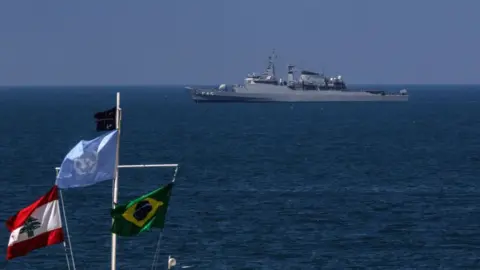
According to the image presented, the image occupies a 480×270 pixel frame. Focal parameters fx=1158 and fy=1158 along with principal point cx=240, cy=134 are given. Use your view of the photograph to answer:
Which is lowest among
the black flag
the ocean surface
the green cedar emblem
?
the ocean surface

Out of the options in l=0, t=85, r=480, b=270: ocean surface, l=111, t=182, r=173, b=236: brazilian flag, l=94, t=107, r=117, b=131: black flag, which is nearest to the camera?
l=111, t=182, r=173, b=236: brazilian flag

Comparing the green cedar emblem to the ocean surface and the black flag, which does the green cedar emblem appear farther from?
the ocean surface

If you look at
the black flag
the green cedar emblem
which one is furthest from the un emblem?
the green cedar emblem

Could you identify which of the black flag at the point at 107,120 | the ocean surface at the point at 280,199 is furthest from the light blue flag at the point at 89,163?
the ocean surface at the point at 280,199

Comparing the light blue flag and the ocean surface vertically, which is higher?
the light blue flag

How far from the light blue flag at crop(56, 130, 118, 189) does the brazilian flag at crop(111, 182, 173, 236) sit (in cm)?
98

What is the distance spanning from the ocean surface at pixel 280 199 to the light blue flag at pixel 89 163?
63.7 ft

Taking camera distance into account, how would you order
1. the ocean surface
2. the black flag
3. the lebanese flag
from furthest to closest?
the ocean surface, the black flag, the lebanese flag

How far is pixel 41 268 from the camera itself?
47.6 m

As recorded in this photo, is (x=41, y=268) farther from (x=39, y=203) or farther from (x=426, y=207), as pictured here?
(x=426, y=207)

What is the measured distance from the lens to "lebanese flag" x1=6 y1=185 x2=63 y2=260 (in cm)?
2861

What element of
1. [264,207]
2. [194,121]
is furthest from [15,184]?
[194,121]

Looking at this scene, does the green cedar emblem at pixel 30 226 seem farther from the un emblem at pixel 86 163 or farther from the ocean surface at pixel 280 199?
the ocean surface at pixel 280 199

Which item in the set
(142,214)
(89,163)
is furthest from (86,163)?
(142,214)
